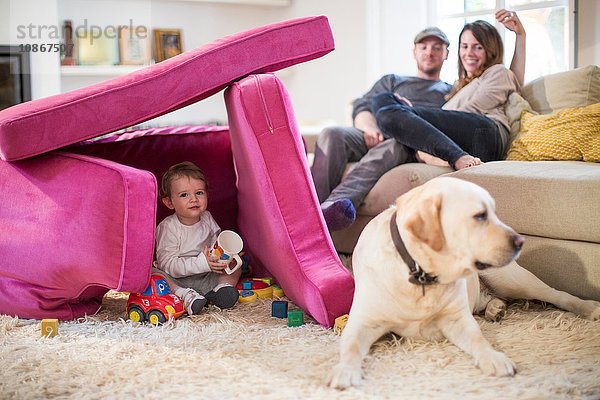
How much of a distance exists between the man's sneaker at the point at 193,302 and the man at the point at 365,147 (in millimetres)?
550

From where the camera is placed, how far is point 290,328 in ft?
6.54

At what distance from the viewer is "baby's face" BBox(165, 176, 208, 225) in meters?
2.31

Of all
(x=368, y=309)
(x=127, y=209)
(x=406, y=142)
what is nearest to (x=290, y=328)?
(x=368, y=309)

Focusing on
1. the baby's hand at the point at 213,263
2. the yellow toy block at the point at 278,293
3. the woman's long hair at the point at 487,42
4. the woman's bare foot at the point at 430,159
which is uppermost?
the woman's long hair at the point at 487,42

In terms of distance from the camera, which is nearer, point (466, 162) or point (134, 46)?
point (466, 162)

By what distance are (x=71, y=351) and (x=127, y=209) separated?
15.3 inches

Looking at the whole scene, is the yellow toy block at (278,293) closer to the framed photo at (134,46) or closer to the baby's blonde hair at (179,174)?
the baby's blonde hair at (179,174)

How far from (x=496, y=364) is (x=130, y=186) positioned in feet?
3.36

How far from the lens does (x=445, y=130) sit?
2.70 m

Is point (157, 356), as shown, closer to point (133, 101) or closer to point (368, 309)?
point (368, 309)

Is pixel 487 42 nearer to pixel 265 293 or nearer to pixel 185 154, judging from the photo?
pixel 185 154

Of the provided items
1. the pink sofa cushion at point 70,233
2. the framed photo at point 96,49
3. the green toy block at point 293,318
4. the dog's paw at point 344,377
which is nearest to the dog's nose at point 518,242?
the dog's paw at point 344,377

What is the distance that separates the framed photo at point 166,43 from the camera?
5422mm

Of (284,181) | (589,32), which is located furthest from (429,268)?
(589,32)
